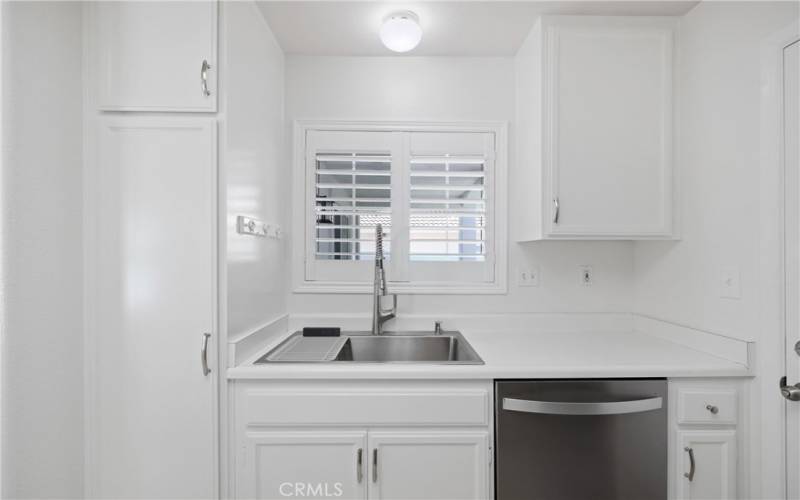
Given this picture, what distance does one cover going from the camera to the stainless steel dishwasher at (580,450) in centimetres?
139

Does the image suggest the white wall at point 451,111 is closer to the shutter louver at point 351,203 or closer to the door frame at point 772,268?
the shutter louver at point 351,203

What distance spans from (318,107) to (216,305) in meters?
1.21

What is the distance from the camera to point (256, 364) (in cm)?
146

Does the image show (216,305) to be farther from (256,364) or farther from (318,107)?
(318,107)

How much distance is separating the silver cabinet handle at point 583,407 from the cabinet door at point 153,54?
155 centimetres

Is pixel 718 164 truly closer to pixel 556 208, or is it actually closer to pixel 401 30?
pixel 556 208

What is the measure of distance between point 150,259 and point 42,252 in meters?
0.29

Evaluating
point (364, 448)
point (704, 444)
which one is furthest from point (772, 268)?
point (364, 448)

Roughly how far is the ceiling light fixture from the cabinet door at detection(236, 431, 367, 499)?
5.36 feet

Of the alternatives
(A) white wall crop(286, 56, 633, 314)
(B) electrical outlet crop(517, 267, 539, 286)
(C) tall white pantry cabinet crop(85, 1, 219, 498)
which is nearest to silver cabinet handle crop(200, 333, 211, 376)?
(C) tall white pantry cabinet crop(85, 1, 219, 498)

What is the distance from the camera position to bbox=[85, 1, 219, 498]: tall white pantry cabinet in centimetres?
139

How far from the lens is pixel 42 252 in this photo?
4.07 ft

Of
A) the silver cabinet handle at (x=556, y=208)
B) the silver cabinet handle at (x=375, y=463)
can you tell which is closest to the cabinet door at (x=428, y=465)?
the silver cabinet handle at (x=375, y=463)

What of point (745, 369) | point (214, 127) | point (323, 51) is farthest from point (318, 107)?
point (745, 369)
